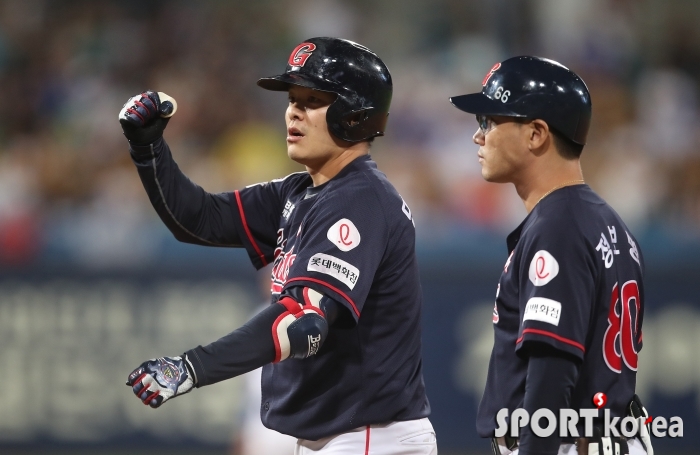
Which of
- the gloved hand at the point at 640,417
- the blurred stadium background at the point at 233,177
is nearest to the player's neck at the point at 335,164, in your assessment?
the gloved hand at the point at 640,417

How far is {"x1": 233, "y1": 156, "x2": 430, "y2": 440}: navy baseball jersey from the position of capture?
3.42 m

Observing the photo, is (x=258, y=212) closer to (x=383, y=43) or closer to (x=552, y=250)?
(x=552, y=250)

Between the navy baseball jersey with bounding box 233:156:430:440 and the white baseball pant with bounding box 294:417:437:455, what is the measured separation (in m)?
0.05

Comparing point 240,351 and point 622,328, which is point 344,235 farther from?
point 622,328

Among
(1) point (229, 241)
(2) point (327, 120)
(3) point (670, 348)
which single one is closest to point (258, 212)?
(1) point (229, 241)

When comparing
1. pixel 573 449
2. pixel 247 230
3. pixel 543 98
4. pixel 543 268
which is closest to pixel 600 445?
pixel 573 449

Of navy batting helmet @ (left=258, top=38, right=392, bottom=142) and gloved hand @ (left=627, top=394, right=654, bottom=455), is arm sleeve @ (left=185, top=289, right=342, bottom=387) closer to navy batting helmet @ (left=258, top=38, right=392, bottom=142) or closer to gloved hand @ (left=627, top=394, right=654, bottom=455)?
navy batting helmet @ (left=258, top=38, right=392, bottom=142)

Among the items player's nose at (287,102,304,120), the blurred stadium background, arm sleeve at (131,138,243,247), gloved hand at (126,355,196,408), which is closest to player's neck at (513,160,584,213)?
player's nose at (287,102,304,120)

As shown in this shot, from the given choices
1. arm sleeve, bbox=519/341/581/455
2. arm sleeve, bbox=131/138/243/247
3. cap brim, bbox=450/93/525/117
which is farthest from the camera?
arm sleeve, bbox=131/138/243/247

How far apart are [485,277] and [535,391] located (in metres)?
4.52

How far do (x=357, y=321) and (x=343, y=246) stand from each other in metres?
0.27

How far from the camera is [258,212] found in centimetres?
415

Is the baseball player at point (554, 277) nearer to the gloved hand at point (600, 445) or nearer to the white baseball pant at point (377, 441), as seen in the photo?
the gloved hand at point (600, 445)

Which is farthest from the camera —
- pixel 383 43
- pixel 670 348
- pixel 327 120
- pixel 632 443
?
pixel 383 43
